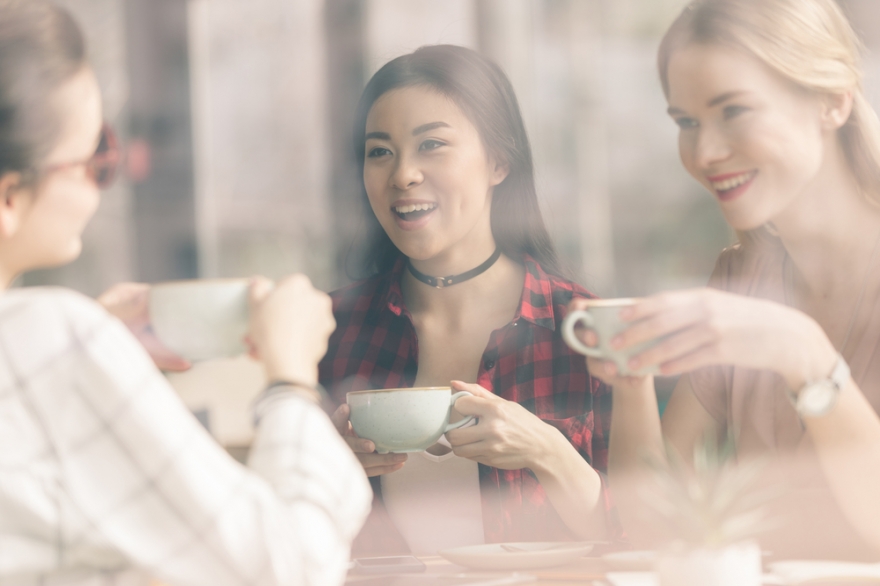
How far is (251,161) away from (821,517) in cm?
66

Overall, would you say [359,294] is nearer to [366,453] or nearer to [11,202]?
[366,453]

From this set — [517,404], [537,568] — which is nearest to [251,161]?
[517,404]

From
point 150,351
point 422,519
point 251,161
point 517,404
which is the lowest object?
point 422,519

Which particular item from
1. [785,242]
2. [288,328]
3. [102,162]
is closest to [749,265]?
[785,242]

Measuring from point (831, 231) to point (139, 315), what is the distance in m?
0.68

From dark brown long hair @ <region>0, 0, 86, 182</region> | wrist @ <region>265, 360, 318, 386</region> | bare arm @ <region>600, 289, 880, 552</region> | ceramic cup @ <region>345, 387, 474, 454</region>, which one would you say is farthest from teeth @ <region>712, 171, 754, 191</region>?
dark brown long hair @ <region>0, 0, 86, 182</region>

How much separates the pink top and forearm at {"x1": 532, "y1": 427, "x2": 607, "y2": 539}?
A: 0.46ft

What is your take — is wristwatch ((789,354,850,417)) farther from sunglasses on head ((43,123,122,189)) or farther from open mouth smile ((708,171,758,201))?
sunglasses on head ((43,123,122,189))

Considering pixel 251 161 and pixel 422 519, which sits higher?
pixel 251 161

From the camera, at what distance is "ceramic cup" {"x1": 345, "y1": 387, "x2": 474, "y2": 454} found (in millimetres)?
632

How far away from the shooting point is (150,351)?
23.6 inches

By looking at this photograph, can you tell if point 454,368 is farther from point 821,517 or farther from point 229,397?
point 821,517

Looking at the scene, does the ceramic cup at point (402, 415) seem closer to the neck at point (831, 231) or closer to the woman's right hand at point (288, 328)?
the woman's right hand at point (288, 328)

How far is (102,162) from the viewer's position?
55 cm
